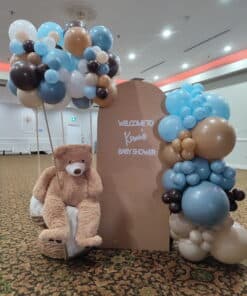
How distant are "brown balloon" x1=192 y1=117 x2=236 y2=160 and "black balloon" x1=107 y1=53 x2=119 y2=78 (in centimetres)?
68

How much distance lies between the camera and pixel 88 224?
1.62m

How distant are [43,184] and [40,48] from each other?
0.90 m

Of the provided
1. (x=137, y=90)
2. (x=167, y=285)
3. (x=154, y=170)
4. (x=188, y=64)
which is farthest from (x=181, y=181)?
(x=188, y=64)

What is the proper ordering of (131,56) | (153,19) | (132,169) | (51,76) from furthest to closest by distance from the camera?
(131,56), (153,19), (132,169), (51,76)

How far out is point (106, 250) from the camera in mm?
1948

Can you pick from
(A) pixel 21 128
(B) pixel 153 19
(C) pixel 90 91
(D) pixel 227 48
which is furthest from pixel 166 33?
(A) pixel 21 128

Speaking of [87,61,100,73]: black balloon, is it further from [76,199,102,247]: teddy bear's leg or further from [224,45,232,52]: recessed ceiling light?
[224,45,232,52]: recessed ceiling light

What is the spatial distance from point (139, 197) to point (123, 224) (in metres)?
0.25

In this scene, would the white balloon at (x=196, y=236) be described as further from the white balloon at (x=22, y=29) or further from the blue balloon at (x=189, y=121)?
the white balloon at (x=22, y=29)

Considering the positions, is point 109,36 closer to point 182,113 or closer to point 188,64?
point 182,113

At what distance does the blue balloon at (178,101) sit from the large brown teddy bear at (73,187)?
660 millimetres

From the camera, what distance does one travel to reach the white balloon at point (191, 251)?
168 centimetres

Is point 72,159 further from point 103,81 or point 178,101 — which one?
point 178,101

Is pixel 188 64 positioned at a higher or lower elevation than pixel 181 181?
higher
